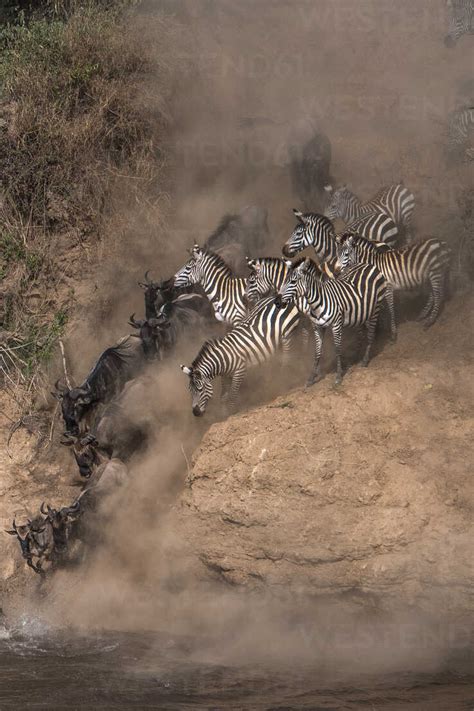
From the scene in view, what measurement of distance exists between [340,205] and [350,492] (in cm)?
682

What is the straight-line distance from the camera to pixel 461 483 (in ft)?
30.9

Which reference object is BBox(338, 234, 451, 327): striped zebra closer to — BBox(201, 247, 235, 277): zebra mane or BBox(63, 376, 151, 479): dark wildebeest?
BBox(201, 247, 235, 277): zebra mane

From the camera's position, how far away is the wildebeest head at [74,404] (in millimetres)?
12898

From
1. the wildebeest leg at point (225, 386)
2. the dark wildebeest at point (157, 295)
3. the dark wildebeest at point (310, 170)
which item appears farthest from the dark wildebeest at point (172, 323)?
the dark wildebeest at point (310, 170)

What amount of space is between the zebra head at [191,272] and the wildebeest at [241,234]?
0.89 meters

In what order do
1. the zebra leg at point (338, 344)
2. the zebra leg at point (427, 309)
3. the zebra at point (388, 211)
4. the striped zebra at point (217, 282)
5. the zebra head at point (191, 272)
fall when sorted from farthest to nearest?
the zebra at point (388, 211) → the zebra head at point (191, 272) → the striped zebra at point (217, 282) → the zebra leg at point (427, 309) → the zebra leg at point (338, 344)

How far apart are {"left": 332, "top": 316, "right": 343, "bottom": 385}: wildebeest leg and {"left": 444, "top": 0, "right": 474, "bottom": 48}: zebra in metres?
10.2

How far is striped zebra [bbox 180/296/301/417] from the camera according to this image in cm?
1144

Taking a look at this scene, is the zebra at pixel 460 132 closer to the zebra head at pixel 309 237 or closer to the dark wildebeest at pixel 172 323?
the zebra head at pixel 309 237

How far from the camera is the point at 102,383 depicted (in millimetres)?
13117

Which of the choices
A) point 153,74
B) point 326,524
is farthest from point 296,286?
point 153,74

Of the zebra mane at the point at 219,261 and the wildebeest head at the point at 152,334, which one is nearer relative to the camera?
the wildebeest head at the point at 152,334

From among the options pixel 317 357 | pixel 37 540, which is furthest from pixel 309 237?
pixel 37 540

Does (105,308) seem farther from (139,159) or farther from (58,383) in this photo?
(139,159)
